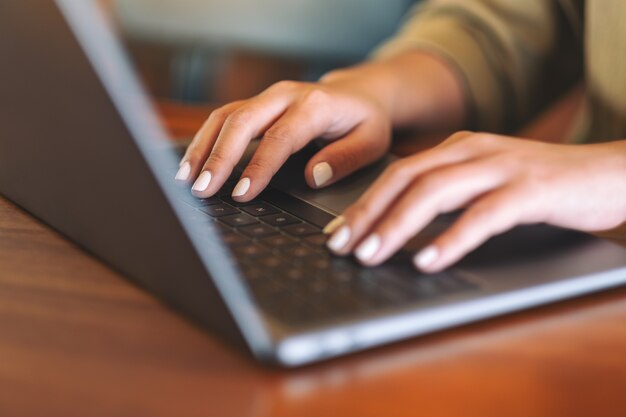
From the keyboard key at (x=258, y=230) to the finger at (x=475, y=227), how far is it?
93 mm

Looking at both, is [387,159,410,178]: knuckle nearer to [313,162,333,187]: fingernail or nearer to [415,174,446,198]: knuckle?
[415,174,446,198]: knuckle

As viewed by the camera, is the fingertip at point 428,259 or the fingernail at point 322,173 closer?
the fingertip at point 428,259

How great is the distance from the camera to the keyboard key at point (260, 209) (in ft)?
1.73

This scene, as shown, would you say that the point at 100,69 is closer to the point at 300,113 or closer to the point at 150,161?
the point at 150,161

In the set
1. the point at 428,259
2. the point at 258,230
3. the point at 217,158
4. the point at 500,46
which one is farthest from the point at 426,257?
the point at 500,46

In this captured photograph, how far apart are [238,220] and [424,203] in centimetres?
12

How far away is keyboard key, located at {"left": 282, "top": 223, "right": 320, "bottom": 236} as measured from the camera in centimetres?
48

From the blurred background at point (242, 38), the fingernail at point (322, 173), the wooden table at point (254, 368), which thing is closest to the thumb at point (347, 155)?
the fingernail at point (322, 173)

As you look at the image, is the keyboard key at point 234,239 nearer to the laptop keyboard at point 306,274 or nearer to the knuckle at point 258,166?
the laptop keyboard at point 306,274

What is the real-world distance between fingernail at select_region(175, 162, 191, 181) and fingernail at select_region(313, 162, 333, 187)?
9 cm

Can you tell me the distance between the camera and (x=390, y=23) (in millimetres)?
1525

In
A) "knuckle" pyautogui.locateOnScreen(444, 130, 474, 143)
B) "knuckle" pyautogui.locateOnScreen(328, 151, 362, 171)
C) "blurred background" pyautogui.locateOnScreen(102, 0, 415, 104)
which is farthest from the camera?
"blurred background" pyautogui.locateOnScreen(102, 0, 415, 104)

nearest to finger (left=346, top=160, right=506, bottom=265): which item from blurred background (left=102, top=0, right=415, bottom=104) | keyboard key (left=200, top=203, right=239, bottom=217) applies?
keyboard key (left=200, top=203, right=239, bottom=217)

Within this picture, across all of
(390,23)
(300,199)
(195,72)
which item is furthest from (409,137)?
(195,72)
